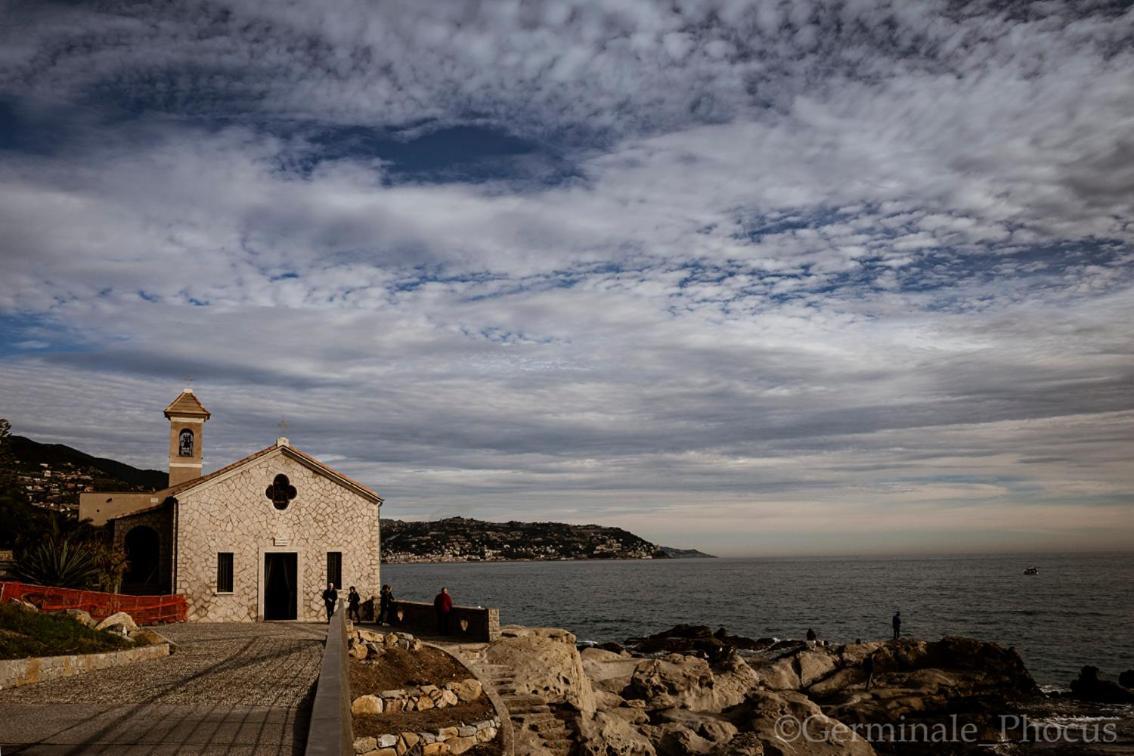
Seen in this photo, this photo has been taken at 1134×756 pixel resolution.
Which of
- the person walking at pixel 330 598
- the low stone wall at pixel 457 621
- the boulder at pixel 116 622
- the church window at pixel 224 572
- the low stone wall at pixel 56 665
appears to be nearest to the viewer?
the low stone wall at pixel 56 665

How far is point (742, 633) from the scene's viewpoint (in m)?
53.2

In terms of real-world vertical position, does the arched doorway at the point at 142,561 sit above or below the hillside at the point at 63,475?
below

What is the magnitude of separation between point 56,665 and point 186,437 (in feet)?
65.4

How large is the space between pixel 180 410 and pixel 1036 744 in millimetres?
29794

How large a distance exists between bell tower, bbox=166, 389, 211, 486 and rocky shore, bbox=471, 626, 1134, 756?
15685 millimetres

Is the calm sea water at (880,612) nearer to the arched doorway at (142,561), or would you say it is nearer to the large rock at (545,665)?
the large rock at (545,665)

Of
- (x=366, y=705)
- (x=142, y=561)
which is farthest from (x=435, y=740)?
(x=142, y=561)

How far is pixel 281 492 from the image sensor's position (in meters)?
27.8

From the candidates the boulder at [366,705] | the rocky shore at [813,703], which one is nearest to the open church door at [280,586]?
the rocky shore at [813,703]

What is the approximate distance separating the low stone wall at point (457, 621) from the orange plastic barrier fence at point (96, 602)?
6.80 metres

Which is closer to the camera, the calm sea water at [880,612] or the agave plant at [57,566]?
the agave plant at [57,566]

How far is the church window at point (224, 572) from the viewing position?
26.4 m

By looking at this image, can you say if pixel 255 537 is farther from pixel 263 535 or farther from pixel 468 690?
pixel 468 690

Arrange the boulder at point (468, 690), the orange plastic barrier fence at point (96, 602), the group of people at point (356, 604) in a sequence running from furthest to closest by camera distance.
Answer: the group of people at point (356, 604)
the orange plastic barrier fence at point (96, 602)
the boulder at point (468, 690)
